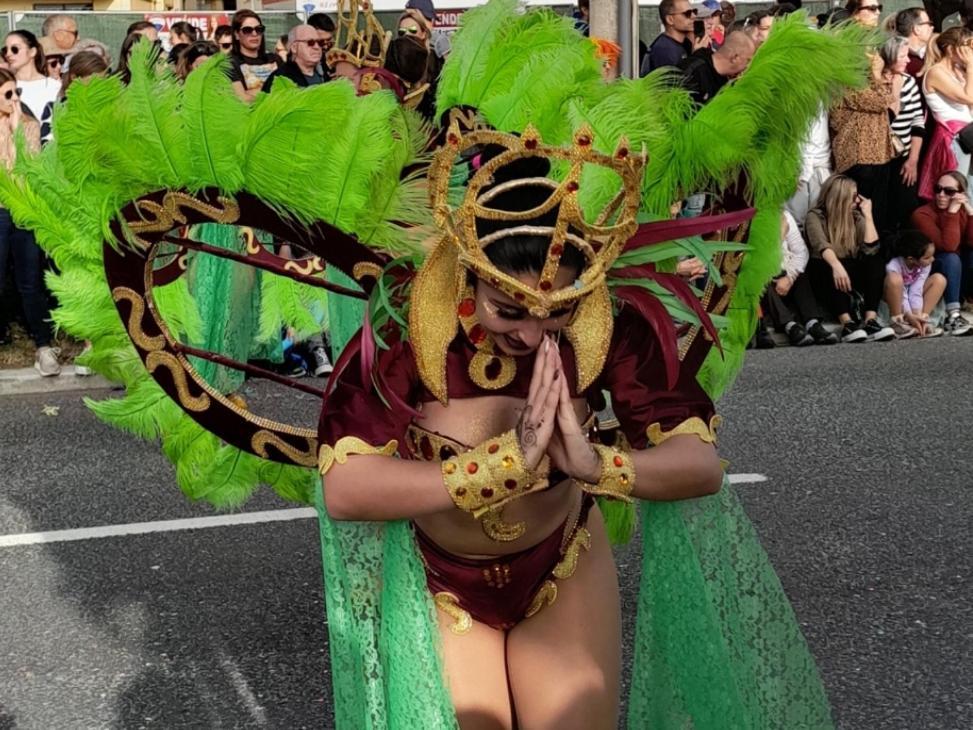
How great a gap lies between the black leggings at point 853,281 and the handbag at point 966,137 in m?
1.02

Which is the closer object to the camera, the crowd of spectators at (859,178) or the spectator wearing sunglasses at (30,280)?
the spectator wearing sunglasses at (30,280)

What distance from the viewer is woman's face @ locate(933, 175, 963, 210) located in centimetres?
998

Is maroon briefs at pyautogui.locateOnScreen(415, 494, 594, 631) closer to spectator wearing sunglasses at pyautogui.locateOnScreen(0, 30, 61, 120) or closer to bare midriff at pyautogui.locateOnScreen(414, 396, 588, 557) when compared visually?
bare midriff at pyautogui.locateOnScreen(414, 396, 588, 557)

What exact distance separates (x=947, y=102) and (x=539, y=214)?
8.22m

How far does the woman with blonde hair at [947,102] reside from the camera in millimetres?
10125

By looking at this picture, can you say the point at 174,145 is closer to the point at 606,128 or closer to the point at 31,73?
the point at 606,128

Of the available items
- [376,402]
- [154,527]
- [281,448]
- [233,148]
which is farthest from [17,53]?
[376,402]

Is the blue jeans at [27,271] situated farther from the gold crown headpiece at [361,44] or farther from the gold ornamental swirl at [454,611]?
the gold ornamental swirl at [454,611]

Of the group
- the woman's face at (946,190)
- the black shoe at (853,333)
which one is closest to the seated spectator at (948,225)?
the woman's face at (946,190)

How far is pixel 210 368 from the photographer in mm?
3914

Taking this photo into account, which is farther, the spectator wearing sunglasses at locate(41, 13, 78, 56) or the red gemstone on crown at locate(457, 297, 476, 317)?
the spectator wearing sunglasses at locate(41, 13, 78, 56)

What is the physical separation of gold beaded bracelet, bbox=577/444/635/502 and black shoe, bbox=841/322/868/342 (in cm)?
712

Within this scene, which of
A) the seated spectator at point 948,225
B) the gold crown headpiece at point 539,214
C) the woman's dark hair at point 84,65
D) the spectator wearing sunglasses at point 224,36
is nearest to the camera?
the gold crown headpiece at point 539,214

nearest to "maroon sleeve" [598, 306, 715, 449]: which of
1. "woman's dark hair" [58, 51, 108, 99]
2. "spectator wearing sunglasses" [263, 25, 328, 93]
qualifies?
"woman's dark hair" [58, 51, 108, 99]
